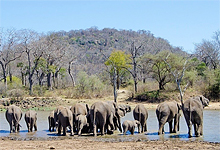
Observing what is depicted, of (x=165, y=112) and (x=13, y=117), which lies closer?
(x=165, y=112)

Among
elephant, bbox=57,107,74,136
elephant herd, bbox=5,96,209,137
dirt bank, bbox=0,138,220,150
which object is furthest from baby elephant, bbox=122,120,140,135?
elephant, bbox=57,107,74,136

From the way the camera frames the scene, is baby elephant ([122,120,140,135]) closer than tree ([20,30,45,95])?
Yes

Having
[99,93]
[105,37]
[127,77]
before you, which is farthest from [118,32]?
[99,93]

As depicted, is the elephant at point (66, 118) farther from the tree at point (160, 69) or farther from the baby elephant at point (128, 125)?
the tree at point (160, 69)

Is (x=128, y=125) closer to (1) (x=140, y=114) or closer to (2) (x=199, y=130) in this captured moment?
(1) (x=140, y=114)

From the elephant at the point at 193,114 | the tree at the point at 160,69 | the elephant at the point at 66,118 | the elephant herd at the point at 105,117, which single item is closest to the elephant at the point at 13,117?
the elephant herd at the point at 105,117

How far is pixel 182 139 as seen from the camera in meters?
14.6

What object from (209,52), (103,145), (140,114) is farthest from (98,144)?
(209,52)

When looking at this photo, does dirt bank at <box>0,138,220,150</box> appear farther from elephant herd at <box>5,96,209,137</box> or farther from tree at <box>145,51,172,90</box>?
tree at <box>145,51,172,90</box>

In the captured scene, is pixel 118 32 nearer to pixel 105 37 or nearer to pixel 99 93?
pixel 105 37

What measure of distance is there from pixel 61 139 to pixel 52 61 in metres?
39.5

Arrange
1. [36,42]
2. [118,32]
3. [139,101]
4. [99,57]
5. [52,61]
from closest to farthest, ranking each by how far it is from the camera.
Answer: [139,101] → [36,42] → [52,61] → [99,57] → [118,32]

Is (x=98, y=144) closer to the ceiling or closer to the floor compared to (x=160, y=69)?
closer to the floor

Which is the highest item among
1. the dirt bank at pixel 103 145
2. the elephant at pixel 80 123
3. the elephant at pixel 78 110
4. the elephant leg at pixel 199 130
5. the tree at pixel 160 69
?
the tree at pixel 160 69
